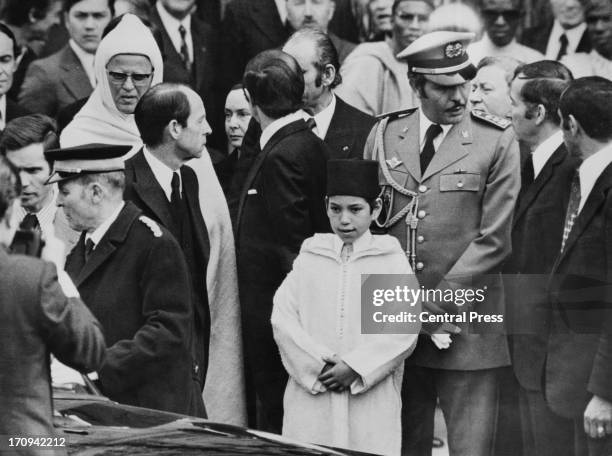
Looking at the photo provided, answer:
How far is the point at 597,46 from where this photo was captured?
6.38 m

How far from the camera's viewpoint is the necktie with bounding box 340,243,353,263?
17.2 ft

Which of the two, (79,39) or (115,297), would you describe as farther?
(79,39)

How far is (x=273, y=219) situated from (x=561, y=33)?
1921 mm

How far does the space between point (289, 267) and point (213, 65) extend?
138cm

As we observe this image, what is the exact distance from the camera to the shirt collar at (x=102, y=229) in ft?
15.7

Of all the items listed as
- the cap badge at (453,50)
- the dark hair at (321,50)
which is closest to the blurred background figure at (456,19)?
the dark hair at (321,50)

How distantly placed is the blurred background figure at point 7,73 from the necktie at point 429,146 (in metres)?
1.81

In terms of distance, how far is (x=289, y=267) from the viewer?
5426 mm

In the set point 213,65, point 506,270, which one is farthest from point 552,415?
point 213,65

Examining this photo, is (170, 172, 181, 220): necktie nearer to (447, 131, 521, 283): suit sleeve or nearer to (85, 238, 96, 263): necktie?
(85, 238, 96, 263): necktie

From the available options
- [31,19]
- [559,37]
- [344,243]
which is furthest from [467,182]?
[31,19]

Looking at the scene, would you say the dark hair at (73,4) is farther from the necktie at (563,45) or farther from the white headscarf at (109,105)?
the necktie at (563,45)

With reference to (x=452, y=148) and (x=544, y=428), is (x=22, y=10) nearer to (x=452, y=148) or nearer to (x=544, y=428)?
(x=452, y=148)

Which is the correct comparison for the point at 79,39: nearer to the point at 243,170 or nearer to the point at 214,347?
the point at 243,170
